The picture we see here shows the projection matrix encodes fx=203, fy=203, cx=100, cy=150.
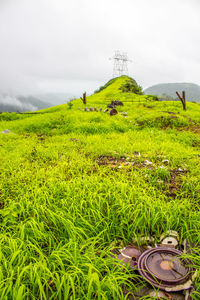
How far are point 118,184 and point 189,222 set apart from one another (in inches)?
60.4

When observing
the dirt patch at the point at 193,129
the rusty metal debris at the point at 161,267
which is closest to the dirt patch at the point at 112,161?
Result: the rusty metal debris at the point at 161,267

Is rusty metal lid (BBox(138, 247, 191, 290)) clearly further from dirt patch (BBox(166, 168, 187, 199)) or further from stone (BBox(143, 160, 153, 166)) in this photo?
stone (BBox(143, 160, 153, 166))

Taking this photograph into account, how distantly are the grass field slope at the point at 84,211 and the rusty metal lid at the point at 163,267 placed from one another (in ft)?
0.60

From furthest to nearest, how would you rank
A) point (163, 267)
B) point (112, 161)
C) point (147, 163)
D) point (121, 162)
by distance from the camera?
point (112, 161)
point (121, 162)
point (147, 163)
point (163, 267)

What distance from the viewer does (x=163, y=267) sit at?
246cm

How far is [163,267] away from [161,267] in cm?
2

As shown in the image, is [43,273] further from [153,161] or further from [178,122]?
[178,122]

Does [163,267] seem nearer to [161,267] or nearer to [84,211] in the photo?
[161,267]

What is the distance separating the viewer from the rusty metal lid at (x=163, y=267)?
7.44 feet

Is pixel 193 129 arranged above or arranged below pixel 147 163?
above

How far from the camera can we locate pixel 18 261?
2447mm

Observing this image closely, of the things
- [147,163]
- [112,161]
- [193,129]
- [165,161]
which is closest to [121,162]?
[112,161]

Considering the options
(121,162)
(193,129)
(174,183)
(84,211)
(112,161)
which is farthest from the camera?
(193,129)

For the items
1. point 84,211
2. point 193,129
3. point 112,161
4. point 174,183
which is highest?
point 193,129
